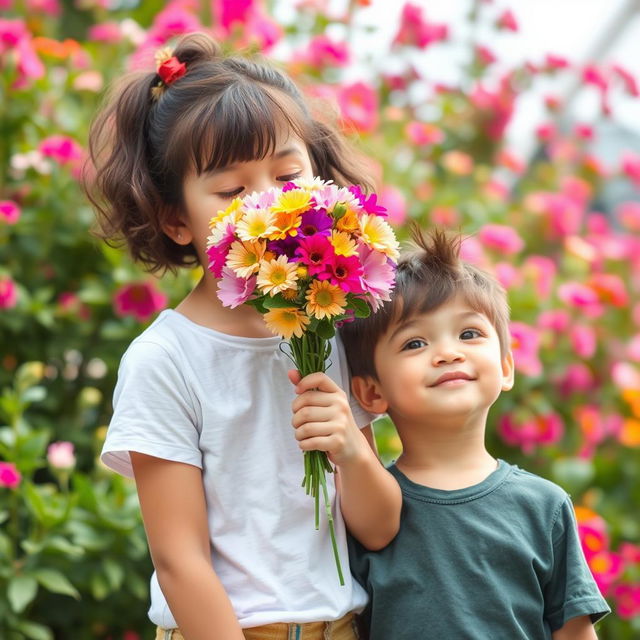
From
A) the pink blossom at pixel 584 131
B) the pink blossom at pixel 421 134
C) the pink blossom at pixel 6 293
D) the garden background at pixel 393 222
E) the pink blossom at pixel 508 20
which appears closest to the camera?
the garden background at pixel 393 222

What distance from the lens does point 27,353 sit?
272cm

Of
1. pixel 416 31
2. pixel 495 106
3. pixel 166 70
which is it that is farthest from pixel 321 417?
pixel 495 106

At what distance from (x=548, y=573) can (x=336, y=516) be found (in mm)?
360

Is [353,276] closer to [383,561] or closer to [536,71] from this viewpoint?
[383,561]

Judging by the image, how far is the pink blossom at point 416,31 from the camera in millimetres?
3781

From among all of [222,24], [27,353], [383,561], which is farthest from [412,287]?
[222,24]

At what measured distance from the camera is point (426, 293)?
5.47 feet

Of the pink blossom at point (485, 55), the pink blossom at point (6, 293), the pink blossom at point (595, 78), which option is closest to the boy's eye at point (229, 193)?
the pink blossom at point (6, 293)

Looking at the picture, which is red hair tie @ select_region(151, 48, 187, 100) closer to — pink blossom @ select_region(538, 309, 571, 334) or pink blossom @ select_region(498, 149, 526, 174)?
pink blossom @ select_region(538, 309, 571, 334)

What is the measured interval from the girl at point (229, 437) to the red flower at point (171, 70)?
40 mm

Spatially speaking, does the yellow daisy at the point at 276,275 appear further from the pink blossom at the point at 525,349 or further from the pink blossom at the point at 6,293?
the pink blossom at the point at 525,349

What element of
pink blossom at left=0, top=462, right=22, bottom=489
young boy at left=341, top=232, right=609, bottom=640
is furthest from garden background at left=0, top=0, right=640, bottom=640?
young boy at left=341, top=232, right=609, bottom=640

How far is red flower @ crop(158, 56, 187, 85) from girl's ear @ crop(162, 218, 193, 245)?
0.80ft

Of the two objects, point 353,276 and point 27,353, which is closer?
point 353,276
